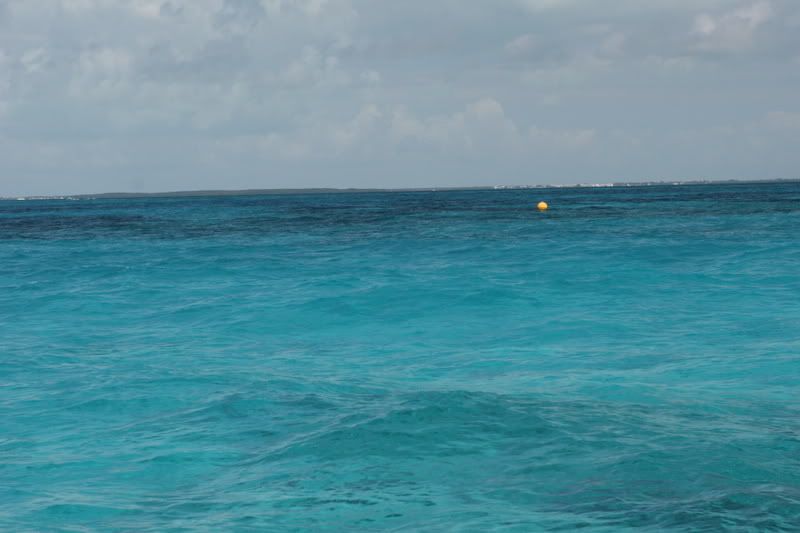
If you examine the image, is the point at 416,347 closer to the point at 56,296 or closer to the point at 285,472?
the point at 285,472

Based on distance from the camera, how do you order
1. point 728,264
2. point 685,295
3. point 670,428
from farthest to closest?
1. point 728,264
2. point 685,295
3. point 670,428

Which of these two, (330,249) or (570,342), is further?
(330,249)

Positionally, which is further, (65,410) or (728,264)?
(728,264)

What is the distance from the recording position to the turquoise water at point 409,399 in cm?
807

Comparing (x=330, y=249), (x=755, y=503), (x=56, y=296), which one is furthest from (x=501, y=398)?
(x=330, y=249)

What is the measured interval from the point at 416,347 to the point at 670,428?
22.9 ft

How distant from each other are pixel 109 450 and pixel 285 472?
2.46 meters

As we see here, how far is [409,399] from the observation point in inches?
450

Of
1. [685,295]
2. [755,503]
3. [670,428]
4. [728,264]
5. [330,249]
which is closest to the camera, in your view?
[755,503]

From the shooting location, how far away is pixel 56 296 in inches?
928

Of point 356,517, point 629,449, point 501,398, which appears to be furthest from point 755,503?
point 501,398

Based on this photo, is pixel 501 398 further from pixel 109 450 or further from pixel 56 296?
pixel 56 296

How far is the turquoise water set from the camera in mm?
8070

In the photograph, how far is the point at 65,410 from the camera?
39.2 feet
